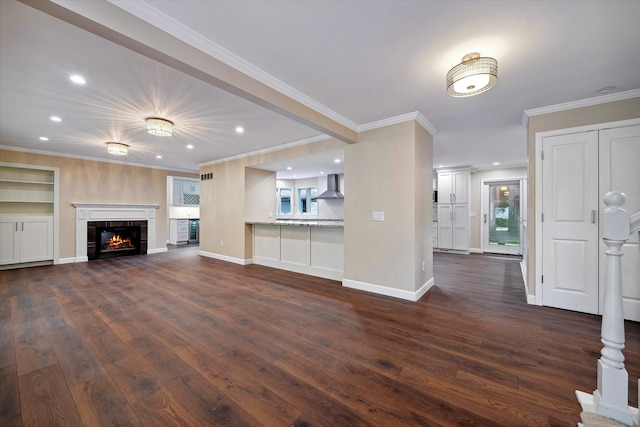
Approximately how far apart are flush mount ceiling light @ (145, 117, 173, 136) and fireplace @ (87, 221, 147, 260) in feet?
15.2

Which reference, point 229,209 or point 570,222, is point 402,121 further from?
point 229,209

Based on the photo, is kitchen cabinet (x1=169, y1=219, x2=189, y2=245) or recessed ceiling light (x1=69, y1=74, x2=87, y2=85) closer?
recessed ceiling light (x1=69, y1=74, x2=87, y2=85)

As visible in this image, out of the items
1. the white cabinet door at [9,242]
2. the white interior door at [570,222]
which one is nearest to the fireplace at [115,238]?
the white cabinet door at [9,242]

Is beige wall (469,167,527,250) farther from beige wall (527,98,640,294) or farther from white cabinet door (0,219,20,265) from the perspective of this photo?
white cabinet door (0,219,20,265)

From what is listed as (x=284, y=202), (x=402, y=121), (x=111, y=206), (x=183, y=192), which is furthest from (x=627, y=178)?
(x=183, y=192)

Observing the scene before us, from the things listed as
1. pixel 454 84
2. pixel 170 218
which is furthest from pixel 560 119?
pixel 170 218

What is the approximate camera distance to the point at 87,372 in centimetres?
192

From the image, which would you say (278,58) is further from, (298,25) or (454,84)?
(454,84)

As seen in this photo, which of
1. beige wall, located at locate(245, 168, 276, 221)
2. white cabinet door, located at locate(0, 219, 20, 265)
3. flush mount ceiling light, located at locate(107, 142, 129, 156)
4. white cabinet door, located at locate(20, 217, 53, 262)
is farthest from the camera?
beige wall, located at locate(245, 168, 276, 221)

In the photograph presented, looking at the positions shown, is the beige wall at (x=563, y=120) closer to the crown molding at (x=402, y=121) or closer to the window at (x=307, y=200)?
the crown molding at (x=402, y=121)

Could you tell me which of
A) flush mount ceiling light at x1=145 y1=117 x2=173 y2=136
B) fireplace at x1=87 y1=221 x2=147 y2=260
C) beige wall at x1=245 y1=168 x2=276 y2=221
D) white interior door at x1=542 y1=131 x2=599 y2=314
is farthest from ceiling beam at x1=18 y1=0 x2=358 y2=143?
fireplace at x1=87 y1=221 x2=147 y2=260

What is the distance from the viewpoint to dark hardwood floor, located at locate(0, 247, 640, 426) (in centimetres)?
154

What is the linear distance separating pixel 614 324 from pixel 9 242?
29.3 ft

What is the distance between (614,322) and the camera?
4.32 feet
